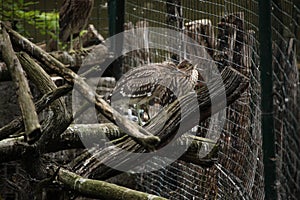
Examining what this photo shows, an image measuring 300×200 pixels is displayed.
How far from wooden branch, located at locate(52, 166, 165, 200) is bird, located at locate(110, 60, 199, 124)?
1.01 metres

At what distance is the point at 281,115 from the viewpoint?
133 inches

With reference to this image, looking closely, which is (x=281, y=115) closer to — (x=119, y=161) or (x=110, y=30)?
(x=119, y=161)

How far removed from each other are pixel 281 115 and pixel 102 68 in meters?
2.76

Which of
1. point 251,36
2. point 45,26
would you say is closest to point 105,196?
point 251,36

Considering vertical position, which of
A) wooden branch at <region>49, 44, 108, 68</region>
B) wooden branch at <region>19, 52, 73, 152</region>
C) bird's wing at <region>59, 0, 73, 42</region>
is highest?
wooden branch at <region>19, 52, 73, 152</region>

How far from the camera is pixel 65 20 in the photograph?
6.36 m

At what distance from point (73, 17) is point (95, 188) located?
10.7 ft

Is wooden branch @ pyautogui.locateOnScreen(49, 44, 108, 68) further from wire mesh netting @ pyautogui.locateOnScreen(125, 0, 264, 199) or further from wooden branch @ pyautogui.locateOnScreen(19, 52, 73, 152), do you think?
wooden branch @ pyautogui.locateOnScreen(19, 52, 73, 152)

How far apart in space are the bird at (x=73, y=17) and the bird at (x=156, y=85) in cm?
151

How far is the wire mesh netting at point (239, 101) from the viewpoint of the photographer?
330cm

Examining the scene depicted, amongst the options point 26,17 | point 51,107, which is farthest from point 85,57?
point 51,107

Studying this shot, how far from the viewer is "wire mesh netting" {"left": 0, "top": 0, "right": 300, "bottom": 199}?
10.8 ft

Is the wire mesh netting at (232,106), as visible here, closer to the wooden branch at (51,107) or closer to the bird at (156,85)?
the bird at (156,85)

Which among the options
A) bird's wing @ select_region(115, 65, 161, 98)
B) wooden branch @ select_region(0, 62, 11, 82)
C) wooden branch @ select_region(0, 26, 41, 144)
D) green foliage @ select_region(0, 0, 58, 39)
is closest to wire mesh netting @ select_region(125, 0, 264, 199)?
bird's wing @ select_region(115, 65, 161, 98)
